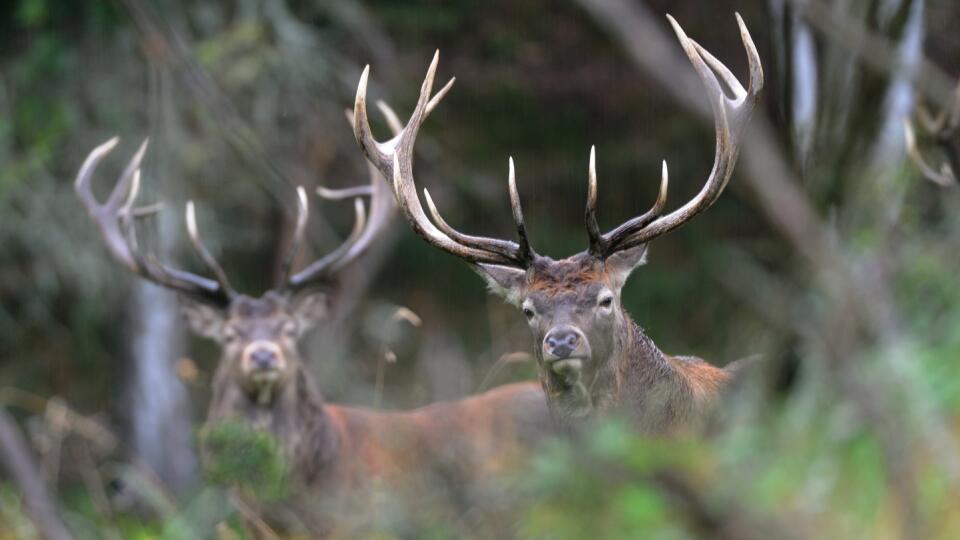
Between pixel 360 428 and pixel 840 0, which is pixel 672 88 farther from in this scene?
Answer: pixel 360 428

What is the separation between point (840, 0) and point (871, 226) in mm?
4831

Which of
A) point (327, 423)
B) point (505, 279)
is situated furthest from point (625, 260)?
point (327, 423)

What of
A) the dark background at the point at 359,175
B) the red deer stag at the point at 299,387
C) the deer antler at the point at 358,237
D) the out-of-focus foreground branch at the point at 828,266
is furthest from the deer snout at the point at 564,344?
the deer antler at the point at 358,237

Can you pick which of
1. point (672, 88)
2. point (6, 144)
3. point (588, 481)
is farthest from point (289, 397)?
point (672, 88)

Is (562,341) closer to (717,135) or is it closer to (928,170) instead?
(717,135)

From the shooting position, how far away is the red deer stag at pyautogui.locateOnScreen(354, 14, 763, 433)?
435 centimetres

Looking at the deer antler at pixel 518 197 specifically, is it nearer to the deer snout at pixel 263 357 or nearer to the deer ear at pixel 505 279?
the deer ear at pixel 505 279

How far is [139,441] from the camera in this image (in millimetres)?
13758

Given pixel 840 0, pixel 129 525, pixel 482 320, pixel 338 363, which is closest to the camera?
pixel 840 0

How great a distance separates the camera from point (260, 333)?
25.9 ft

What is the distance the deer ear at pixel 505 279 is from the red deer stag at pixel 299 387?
1604 mm

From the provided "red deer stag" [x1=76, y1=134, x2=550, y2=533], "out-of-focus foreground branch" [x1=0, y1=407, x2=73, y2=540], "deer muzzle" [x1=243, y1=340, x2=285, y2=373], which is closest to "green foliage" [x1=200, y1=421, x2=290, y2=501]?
"out-of-focus foreground branch" [x1=0, y1=407, x2=73, y2=540]

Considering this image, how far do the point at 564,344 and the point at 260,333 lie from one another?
3.72m

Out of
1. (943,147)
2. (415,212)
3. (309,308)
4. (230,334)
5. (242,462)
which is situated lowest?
(309,308)
